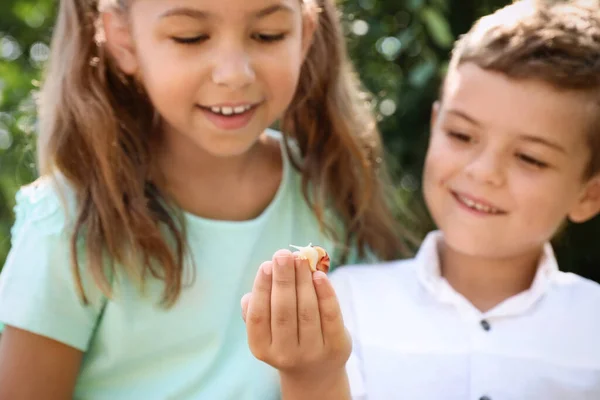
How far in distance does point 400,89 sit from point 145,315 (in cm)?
127

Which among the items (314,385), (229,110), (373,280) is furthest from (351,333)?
(229,110)

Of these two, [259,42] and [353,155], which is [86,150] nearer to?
[259,42]

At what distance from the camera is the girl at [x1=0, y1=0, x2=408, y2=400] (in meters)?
2.21

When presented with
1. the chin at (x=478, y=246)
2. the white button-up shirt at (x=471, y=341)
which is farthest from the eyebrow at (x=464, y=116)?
the white button-up shirt at (x=471, y=341)

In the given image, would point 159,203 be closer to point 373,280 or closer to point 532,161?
point 373,280

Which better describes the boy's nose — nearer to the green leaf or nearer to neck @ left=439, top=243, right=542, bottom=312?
neck @ left=439, top=243, right=542, bottom=312

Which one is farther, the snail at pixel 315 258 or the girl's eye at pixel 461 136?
the girl's eye at pixel 461 136

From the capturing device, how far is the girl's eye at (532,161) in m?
2.22

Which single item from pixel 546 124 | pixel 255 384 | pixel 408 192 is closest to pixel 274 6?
pixel 546 124

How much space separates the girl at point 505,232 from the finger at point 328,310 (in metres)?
0.38

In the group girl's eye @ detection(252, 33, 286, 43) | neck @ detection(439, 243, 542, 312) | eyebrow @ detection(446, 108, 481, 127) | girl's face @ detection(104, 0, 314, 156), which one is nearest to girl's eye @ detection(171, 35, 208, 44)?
girl's face @ detection(104, 0, 314, 156)

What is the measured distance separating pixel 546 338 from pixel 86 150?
124 centimetres

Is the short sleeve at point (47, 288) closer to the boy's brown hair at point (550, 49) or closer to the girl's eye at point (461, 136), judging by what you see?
the girl's eye at point (461, 136)

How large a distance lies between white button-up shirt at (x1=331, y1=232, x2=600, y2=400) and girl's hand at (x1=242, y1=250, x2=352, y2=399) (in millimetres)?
313
